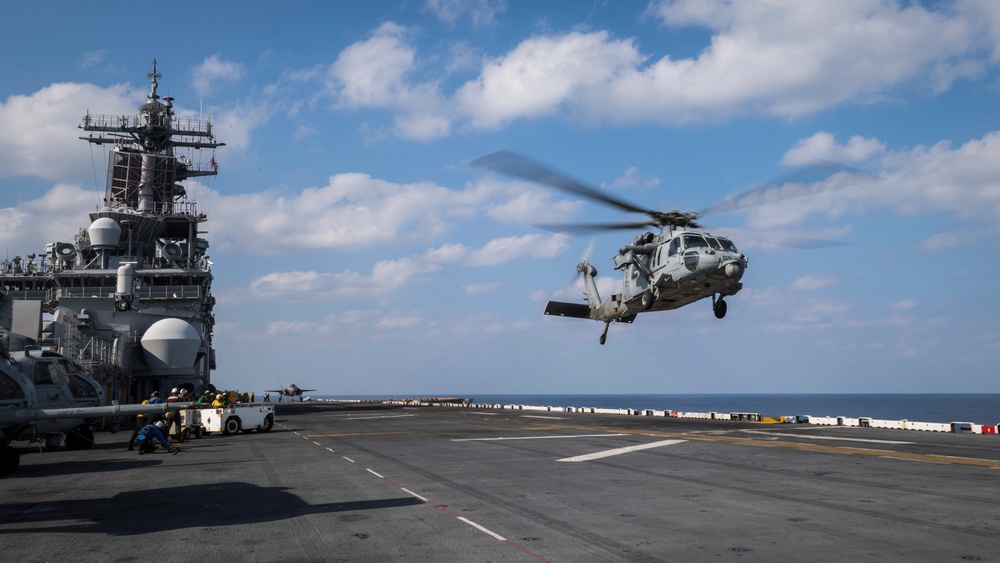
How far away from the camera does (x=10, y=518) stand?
1284 cm

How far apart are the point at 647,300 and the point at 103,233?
181 ft

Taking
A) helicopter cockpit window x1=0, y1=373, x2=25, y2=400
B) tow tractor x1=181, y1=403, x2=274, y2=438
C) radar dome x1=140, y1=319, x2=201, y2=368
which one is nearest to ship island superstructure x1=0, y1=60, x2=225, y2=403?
radar dome x1=140, y1=319, x2=201, y2=368

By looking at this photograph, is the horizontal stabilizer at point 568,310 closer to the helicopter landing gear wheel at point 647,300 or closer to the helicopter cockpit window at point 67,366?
the helicopter landing gear wheel at point 647,300

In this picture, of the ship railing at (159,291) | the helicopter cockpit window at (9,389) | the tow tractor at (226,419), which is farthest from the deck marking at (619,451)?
the ship railing at (159,291)

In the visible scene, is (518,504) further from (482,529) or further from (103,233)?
(103,233)

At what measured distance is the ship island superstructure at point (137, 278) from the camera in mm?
53406

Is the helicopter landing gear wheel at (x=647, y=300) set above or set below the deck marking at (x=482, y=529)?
above

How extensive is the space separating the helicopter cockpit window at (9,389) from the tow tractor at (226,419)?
13.5 meters

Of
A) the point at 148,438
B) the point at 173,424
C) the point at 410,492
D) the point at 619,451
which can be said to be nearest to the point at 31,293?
the point at 173,424

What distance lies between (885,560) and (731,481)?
286 inches

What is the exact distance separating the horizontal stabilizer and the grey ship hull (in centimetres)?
1233

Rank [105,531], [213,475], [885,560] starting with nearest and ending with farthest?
[885,560], [105,531], [213,475]

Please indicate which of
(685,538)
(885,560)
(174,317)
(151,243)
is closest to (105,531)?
(685,538)

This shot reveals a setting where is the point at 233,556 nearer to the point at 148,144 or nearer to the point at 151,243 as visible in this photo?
the point at 151,243
